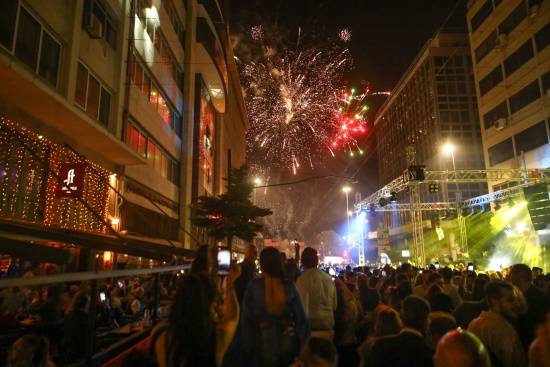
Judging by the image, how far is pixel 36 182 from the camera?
405 inches

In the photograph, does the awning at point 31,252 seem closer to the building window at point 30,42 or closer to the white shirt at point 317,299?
the white shirt at point 317,299

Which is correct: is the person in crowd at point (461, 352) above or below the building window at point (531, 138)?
below

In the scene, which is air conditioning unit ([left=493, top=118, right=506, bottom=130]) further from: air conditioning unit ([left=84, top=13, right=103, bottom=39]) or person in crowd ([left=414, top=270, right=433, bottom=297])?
air conditioning unit ([left=84, top=13, right=103, bottom=39])

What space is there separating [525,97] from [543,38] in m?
4.16

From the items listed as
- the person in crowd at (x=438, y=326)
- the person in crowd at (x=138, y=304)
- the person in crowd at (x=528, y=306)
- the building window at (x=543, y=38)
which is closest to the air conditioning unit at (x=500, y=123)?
the building window at (x=543, y=38)

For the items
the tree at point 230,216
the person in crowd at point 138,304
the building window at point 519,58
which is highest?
the building window at point 519,58

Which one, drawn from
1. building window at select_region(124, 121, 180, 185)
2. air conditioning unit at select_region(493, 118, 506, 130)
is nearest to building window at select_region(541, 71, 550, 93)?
air conditioning unit at select_region(493, 118, 506, 130)

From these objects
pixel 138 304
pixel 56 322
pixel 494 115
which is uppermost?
pixel 494 115

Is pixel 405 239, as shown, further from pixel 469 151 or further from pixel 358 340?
pixel 358 340

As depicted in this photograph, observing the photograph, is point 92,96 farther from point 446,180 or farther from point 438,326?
point 446,180

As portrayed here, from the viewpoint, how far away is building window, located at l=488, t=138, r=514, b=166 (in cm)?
2908

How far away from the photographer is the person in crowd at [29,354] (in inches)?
152

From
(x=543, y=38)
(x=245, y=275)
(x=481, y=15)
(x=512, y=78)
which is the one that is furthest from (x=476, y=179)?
(x=245, y=275)

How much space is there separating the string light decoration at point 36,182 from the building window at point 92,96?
161cm
